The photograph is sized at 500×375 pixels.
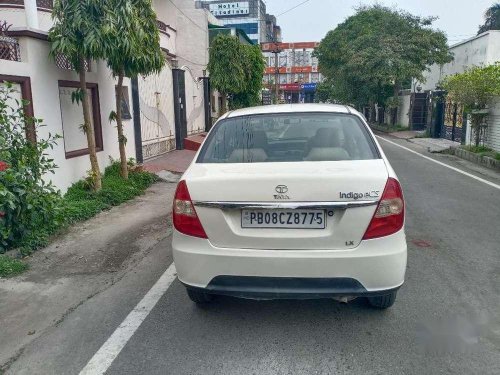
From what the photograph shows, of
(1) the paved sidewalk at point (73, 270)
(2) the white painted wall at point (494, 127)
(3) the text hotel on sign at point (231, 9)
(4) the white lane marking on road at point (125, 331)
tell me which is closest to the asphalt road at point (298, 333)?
(4) the white lane marking on road at point (125, 331)

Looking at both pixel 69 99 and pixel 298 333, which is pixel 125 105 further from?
pixel 298 333

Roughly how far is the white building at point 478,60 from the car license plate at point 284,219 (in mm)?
12369

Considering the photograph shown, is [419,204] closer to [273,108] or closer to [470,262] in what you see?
[470,262]

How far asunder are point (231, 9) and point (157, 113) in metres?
86.6

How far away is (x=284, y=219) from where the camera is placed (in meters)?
3.02

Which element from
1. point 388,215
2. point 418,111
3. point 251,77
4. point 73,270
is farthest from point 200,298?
point 418,111

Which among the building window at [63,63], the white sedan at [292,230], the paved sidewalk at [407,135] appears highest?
the building window at [63,63]

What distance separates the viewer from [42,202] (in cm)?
506

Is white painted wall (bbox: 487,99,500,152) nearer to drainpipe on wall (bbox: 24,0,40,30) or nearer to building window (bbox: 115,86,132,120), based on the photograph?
building window (bbox: 115,86,132,120)

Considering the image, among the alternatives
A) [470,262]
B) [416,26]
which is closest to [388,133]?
[416,26]

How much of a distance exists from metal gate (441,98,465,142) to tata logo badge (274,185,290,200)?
58.4 feet

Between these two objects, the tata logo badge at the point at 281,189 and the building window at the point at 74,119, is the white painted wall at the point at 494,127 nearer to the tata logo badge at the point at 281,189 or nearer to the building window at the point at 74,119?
the building window at the point at 74,119

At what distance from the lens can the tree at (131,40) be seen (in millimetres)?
6766

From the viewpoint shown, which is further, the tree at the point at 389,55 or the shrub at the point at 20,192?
the tree at the point at 389,55
